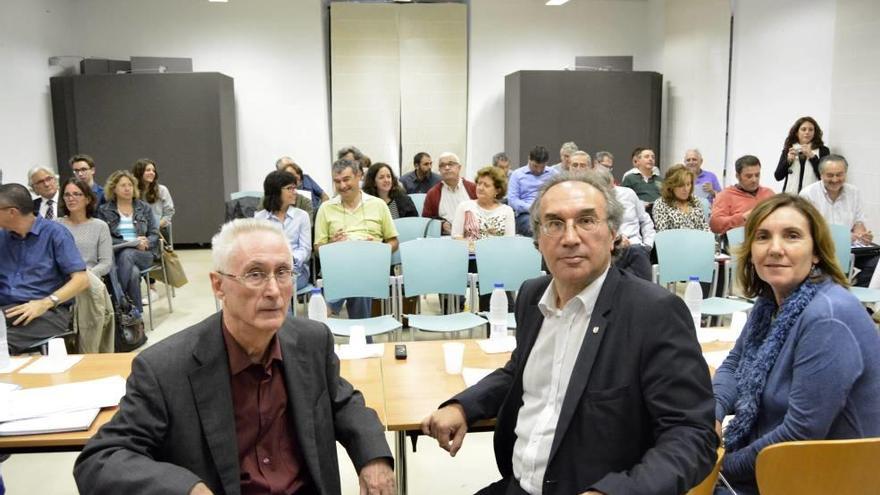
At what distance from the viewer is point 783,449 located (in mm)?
1494

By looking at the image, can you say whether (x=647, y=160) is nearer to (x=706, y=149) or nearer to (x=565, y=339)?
(x=706, y=149)

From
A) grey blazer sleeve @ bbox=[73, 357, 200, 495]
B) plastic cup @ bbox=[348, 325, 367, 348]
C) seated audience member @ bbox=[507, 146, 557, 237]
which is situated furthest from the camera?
seated audience member @ bbox=[507, 146, 557, 237]

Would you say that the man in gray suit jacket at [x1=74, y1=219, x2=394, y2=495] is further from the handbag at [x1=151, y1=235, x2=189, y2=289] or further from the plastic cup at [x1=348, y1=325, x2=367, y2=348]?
the handbag at [x1=151, y1=235, x2=189, y2=289]

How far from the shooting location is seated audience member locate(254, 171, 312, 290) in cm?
508

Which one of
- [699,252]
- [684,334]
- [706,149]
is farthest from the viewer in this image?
[706,149]

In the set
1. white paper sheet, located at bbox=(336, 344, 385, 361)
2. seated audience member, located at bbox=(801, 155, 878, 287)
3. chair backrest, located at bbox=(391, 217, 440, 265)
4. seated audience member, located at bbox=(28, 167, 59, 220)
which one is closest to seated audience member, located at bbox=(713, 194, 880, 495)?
white paper sheet, located at bbox=(336, 344, 385, 361)

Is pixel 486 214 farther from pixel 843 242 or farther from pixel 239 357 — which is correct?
pixel 239 357

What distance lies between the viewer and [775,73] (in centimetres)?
757

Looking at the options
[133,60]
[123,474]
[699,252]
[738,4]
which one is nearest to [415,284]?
[699,252]

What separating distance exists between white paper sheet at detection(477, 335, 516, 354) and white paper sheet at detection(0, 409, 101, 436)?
1445 millimetres

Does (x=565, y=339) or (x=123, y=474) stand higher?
(x=565, y=339)

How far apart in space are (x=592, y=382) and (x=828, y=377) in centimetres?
63

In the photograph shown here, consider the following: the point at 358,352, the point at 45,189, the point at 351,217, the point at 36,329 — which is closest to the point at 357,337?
the point at 358,352

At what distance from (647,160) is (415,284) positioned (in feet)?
12.8
